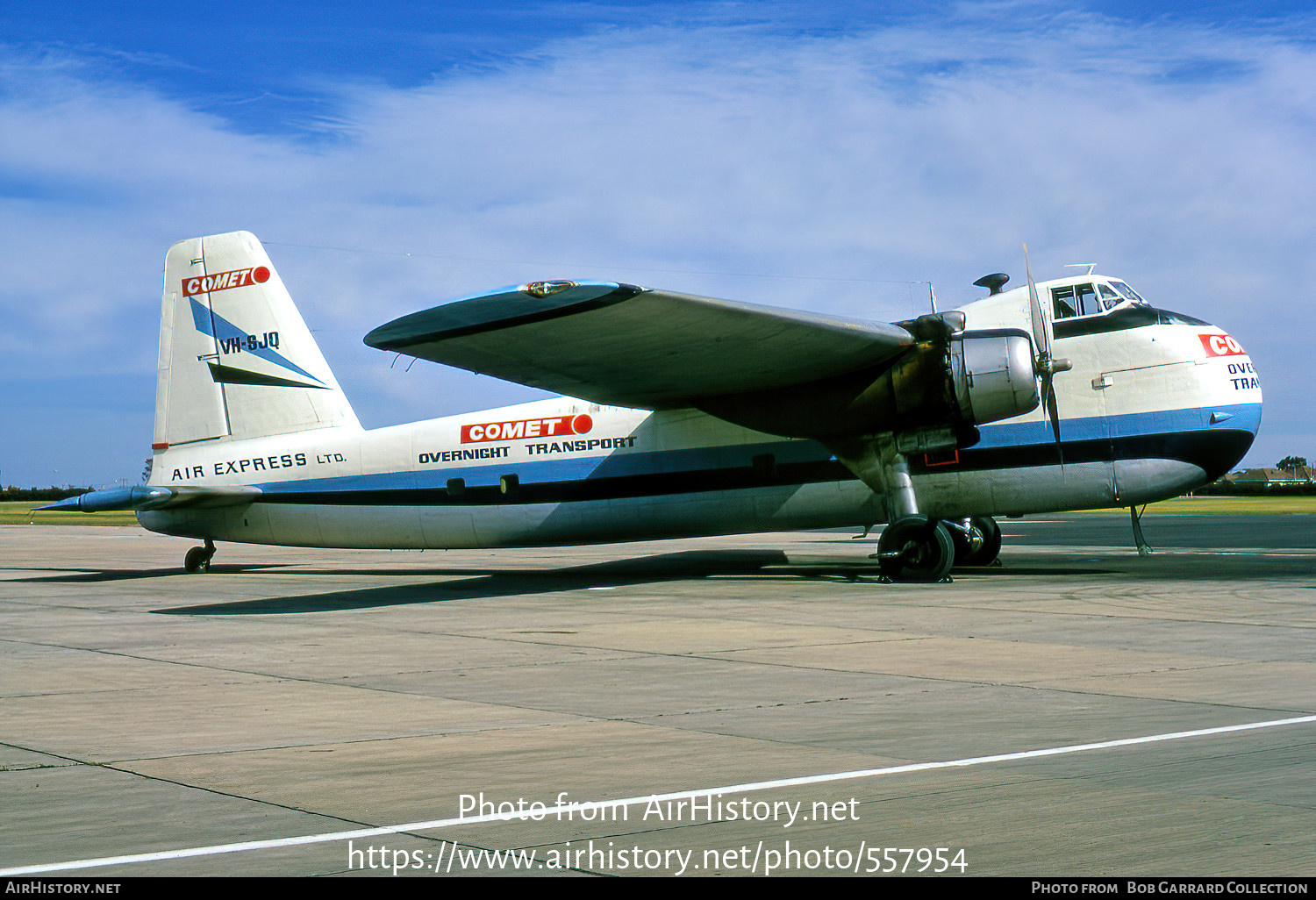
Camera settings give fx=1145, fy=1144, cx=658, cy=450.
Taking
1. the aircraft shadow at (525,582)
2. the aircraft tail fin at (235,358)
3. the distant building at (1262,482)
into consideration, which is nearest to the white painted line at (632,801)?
the aircraft shadow at (525,582)

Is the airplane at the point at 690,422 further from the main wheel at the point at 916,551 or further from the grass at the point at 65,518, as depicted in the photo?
the grass at the point at 65,518

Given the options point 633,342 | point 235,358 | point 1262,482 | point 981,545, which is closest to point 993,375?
point 981,545

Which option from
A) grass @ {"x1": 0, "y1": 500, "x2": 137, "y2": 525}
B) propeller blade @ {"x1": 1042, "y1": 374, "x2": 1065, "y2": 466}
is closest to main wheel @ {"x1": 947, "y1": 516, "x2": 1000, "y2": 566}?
propeller blade @ {"x1": 1042, "y1": 374, "x2": 1065, "y2": 466}

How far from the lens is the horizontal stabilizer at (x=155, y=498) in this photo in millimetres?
20480

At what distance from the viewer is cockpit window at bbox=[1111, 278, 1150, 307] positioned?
18891mm

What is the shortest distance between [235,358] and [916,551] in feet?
45.4

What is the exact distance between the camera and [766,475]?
65.0ft

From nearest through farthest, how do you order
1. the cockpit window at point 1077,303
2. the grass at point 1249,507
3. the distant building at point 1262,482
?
the cockpit window at point 1077,303 → the grass at point 1249,507 → the distant building at point 1262,482

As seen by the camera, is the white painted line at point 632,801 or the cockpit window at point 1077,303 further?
the cockpit window at point 1077,303

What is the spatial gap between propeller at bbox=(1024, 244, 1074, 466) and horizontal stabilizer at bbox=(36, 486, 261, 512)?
14.6 metres

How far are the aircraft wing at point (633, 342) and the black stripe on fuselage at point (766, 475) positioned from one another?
145cm

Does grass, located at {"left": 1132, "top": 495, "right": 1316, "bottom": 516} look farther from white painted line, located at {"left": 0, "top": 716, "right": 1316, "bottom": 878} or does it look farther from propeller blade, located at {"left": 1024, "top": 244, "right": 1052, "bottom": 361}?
white painted line, located at {"left": 0, "top": 716, "right": 1316, "bottom": 878}
